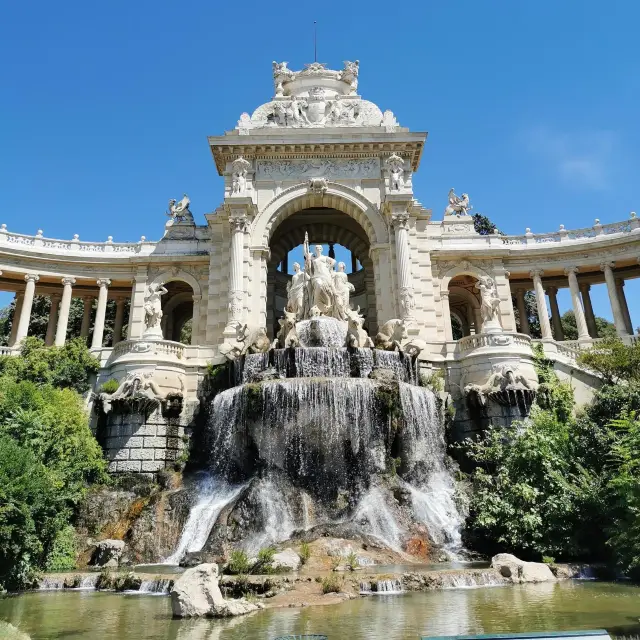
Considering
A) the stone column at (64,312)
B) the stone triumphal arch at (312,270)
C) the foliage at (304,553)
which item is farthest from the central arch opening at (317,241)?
the foliage at (304,553)

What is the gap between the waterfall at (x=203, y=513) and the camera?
57.6ft

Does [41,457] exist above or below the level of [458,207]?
below

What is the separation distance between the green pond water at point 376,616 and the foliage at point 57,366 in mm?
17015

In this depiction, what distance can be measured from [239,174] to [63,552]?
22975mm

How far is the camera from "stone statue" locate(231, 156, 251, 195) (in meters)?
33.8

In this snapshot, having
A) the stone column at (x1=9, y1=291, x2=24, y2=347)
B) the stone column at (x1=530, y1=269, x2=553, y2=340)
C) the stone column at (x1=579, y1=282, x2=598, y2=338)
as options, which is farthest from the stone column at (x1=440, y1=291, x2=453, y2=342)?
the stone column at (x1=9, y1=291, x2=24, y2=347)

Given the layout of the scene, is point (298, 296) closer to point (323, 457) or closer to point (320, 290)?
point (320, 290)

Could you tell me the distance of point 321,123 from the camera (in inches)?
1457

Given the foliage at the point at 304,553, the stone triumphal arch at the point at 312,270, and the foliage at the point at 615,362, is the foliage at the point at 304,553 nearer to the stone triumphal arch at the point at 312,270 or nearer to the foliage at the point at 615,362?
the stone triumphal arch at the point at 312,270

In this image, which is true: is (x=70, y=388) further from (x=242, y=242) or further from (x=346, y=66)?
(x=346, y=66)

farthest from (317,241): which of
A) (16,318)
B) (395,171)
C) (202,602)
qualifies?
(202,602)

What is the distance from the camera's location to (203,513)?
18.9m

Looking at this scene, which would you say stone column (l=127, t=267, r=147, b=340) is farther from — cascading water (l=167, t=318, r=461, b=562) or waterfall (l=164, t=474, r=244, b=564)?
waterfall (l=164, t=474, r=244, b=564)

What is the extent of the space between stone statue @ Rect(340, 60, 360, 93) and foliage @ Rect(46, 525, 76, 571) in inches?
1310
